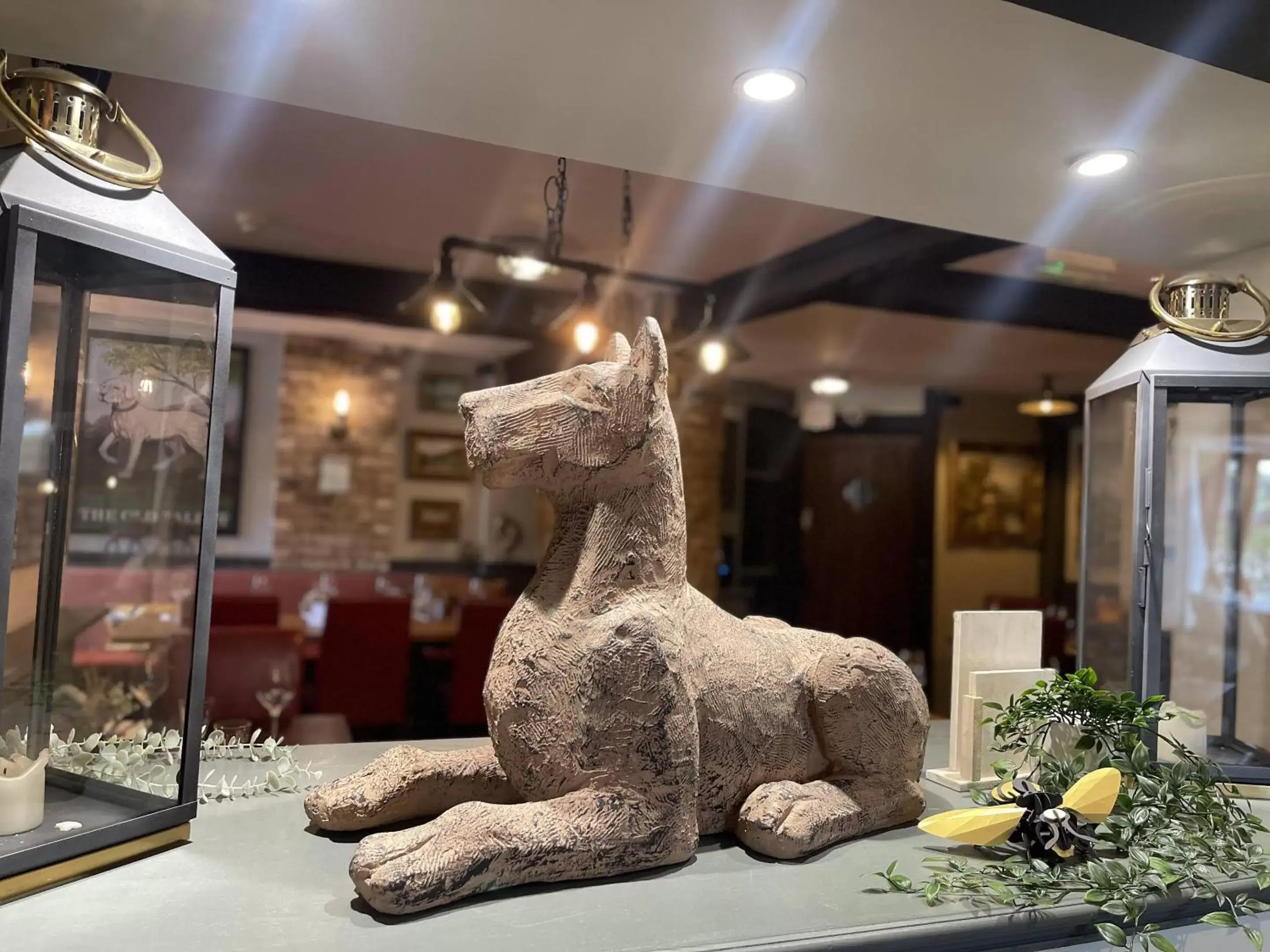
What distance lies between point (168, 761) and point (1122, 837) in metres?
1.27

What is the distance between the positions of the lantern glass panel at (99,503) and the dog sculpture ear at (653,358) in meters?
0.56

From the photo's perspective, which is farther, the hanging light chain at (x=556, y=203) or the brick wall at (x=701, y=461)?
the brick wall at (x=701, y=461)

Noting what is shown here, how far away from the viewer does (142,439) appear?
4.10 feet

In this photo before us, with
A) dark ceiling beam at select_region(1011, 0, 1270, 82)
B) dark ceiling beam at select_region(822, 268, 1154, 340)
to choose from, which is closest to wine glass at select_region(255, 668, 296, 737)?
dark ceiling beam at select_region(822, 268, 1154, 340)

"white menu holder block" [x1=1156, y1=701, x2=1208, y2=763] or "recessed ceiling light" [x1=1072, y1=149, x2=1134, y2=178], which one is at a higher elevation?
"recessed ceiling light" [x1=1072, y1=149, x2=1134, y2=178]

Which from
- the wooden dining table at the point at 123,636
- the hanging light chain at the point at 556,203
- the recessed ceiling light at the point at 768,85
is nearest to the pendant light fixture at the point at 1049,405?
the hanging light chain at the point at 556,203

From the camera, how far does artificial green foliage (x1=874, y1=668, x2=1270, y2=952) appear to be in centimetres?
108

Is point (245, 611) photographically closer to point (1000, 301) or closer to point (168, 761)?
point (168, 761)

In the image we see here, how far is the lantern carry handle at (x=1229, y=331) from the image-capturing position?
1.61 meters

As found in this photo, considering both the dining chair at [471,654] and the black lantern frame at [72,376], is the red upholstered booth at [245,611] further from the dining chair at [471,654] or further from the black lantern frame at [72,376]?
the black lantern frame at [72,376]

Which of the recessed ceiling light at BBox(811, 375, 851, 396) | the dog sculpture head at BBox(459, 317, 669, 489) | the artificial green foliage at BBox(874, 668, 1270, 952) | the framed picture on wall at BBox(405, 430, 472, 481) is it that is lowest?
the artificial green foliage at BBox(874, 668, 1270, 952)

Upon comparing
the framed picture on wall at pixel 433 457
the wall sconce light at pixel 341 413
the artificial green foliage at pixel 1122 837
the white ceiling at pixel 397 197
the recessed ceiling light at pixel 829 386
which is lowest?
the artificial green foliage at pixel 1122 837

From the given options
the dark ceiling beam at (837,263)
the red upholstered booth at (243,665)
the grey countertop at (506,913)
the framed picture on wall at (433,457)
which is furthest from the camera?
the framed picture on wall at (433,457)

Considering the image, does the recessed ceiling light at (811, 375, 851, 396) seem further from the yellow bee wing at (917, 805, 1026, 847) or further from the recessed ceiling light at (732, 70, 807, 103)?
the yellow bee wing at (917, 805, 1026, 847)
